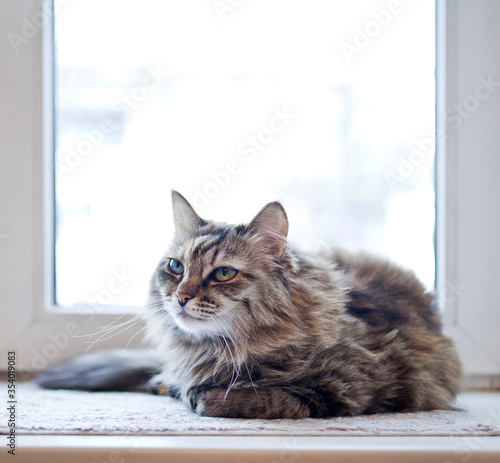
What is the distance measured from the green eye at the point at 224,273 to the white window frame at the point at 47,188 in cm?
58

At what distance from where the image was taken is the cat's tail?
4.63 ft

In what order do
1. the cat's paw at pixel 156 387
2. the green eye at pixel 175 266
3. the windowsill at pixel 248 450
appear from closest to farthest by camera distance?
the windowsill at pixel 248 450
the green eye at pixel 175 266
the cat's paw at pixel 156 387

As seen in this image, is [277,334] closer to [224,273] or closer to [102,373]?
[224,273]

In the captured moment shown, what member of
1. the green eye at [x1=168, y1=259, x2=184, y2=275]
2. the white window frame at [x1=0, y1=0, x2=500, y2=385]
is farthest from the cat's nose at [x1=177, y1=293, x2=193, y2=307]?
the white window frame at [x1=0, y1=0, x2=500, y2=385]

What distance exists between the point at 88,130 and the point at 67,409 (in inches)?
36.3

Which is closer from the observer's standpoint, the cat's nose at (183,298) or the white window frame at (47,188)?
the cat's nose at (183,298)

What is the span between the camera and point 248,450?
89cm

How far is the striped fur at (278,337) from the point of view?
3.50ft

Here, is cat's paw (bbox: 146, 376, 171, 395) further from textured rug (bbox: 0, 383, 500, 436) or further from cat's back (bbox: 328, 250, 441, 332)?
cat's back (bbox: 328, 250, 441, 332)

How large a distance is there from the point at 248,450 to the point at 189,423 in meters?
0.18

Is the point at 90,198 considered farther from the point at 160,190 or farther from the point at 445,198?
the point at 445,198

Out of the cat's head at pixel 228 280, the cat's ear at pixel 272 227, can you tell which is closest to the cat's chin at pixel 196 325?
the cat's head at pixel 228 280

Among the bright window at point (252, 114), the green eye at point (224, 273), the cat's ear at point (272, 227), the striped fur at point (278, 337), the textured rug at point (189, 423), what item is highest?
the bright window at point (252, 114)

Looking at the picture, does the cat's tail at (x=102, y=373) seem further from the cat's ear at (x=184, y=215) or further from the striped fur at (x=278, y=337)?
the cat's ear at (x=184, y=215)
